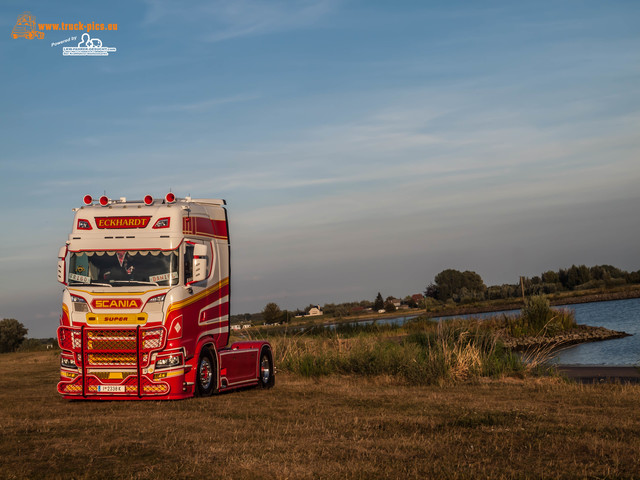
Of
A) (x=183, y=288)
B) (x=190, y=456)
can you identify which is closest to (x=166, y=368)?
(x=183, y=288)

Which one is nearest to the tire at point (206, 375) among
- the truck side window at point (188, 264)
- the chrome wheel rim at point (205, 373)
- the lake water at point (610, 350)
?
the chrome wheel rim at point (205, 373)

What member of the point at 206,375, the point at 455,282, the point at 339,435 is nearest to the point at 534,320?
the point at 206,375

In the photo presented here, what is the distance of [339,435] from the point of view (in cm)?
970

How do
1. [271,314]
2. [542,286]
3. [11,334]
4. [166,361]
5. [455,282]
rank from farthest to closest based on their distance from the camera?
[455,282] < [542,286] < [11,334] < [271,314] < [166,361]

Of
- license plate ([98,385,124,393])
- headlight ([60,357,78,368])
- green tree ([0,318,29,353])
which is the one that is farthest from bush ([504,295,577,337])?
green tree ([0,318,29,353])

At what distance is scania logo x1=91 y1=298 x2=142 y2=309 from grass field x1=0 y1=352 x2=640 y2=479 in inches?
80.8

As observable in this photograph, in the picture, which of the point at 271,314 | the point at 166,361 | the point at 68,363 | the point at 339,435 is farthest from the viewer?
the point at 271,314

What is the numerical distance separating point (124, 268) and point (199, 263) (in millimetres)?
1624

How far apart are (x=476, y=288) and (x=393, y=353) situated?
108 m

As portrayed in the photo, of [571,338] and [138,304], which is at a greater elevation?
[138,304]

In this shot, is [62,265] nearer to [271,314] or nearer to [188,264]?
[188,264]

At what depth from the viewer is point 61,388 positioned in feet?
47.9

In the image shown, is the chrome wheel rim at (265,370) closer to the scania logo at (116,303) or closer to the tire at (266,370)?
the tire at (266,370)

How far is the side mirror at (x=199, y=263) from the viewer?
14516 mm
